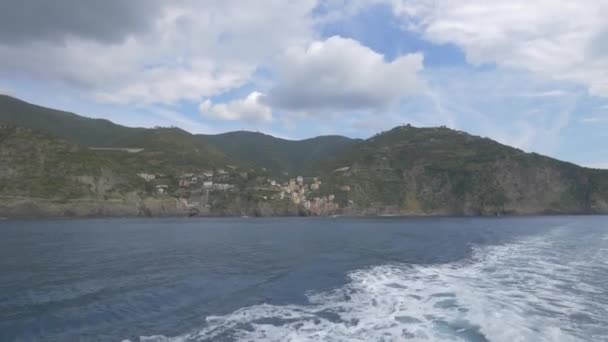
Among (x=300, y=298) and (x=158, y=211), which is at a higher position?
(x=300, y=298)

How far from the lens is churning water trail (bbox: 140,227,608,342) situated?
1315 cm

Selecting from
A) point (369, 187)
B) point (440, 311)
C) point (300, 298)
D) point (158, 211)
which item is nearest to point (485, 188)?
point (369, 187)

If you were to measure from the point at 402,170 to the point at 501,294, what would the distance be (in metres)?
178

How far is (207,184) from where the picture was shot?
171 meters

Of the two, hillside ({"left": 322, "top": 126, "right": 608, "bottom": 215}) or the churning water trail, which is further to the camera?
hillside ({"left": 322, "top": 126, "right": 608, "bottom": 215})

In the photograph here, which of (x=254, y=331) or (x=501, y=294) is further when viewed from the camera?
(x=501, y=294)

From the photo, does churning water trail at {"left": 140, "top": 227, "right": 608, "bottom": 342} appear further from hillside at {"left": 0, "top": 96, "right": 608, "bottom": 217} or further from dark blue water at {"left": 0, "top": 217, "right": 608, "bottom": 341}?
hillside at {"left": 0, "top": 96, "right": 608, "bottom": 217}

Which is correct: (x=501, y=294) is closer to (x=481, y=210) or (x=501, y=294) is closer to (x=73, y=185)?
(x=73, y=185)

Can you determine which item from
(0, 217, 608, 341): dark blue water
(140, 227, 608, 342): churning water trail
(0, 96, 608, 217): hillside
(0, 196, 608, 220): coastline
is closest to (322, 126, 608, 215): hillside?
(0, 96, 608, 217): hillside

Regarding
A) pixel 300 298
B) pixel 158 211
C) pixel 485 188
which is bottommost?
pixel 158 211

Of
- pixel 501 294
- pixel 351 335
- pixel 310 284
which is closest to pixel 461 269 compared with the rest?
pixel 501 294

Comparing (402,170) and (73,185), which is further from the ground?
(402,170)

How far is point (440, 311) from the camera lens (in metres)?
16.2

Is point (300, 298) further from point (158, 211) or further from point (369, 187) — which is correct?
point (369, 187)
